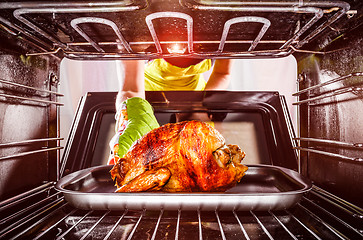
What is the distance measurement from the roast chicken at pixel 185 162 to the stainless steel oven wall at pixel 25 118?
1.06 feet

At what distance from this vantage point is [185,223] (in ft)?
2.46

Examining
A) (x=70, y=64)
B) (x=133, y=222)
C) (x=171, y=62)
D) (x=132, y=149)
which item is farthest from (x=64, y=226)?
(x=70, y=64)

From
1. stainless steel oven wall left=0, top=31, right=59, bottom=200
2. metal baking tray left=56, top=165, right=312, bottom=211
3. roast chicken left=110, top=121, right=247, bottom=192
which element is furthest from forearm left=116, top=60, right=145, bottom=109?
metal baking tray left=56, top=165, right=312, bottom=211

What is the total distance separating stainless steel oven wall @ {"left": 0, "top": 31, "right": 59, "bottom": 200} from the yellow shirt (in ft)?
3.69

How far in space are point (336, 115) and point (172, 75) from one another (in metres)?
1.51

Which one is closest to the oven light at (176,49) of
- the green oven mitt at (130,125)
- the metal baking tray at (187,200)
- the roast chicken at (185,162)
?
the roast chicken at (185,162)

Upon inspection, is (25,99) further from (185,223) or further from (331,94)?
(331,94)

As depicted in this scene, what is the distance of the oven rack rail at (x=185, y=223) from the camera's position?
0.68 meters

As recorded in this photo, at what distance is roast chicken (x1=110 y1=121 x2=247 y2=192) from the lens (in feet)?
2.98

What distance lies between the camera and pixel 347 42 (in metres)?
0.81

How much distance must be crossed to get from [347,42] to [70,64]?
2637 millimetres

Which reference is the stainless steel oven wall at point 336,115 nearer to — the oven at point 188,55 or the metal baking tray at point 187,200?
the oven at point 188,55

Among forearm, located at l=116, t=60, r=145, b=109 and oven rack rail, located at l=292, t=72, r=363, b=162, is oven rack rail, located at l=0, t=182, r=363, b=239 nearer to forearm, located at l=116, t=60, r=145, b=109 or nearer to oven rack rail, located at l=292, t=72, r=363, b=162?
oven rack rail, located at l=292, t=72, r=363, b=162

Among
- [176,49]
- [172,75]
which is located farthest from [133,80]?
[176,49]
